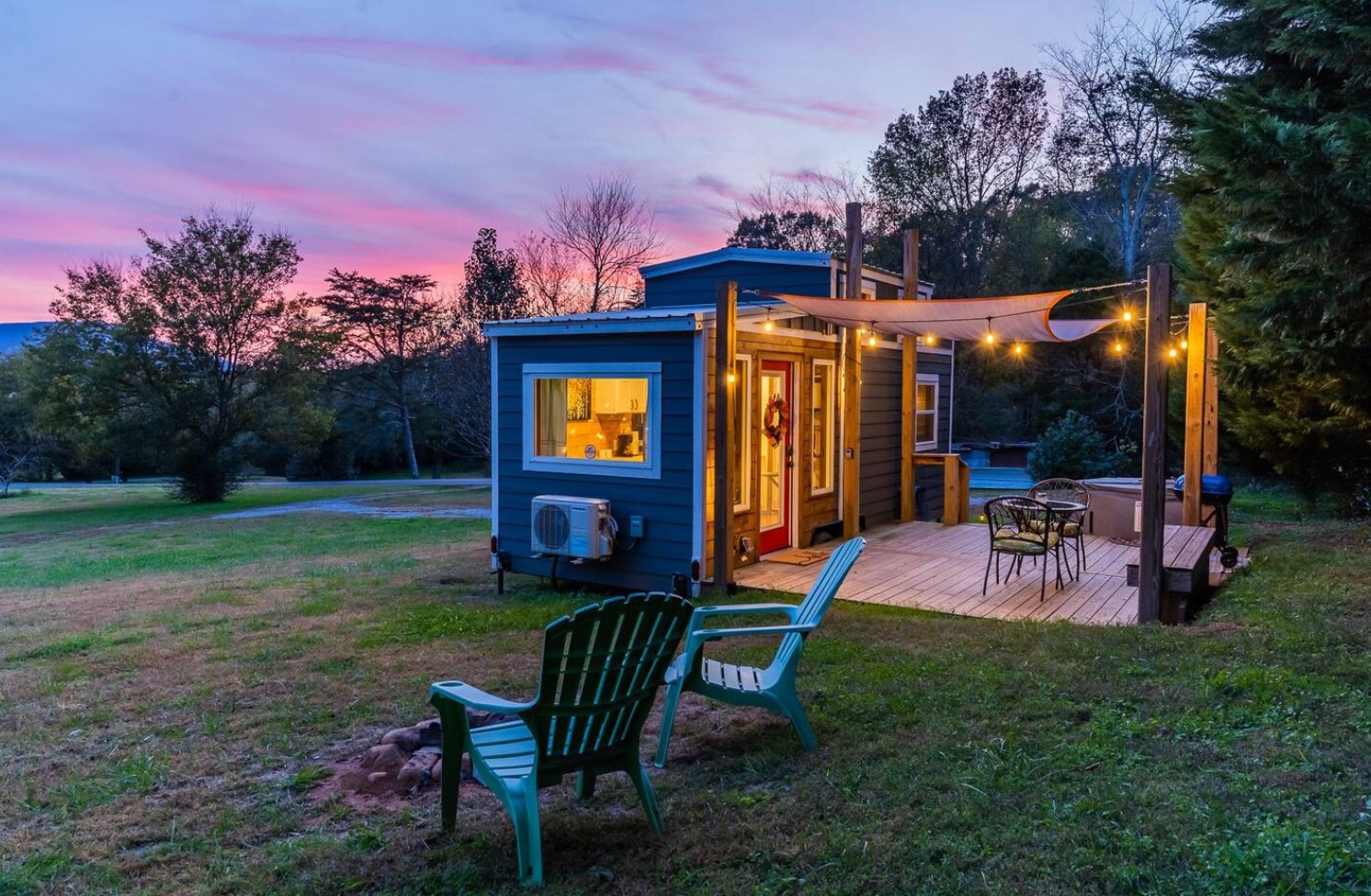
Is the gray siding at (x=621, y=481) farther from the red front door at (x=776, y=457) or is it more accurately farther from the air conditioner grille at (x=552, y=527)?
the red front door at (x=776, y=457)

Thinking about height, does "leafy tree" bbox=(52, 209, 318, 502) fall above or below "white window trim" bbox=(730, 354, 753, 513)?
above

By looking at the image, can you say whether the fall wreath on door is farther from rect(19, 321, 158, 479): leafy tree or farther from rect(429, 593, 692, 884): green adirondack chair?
rect(19, 321, 158, 479): leafy tree

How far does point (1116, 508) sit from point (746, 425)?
14.2 ft

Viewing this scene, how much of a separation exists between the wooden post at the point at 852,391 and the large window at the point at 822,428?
0.19 meters

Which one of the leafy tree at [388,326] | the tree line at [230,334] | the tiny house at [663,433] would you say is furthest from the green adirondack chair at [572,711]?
the leafy tree at [388,326]

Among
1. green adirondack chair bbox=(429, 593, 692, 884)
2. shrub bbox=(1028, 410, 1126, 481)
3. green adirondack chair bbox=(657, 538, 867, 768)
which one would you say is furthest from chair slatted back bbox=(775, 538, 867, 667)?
shrub bbox=(1028, 410, 1126, 481)

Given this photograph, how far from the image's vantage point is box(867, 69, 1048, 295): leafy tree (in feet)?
74.7

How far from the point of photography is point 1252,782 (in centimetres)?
279

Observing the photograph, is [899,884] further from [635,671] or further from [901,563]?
[901,563]

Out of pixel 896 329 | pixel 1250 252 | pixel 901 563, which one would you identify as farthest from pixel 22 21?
pixel 1250 252

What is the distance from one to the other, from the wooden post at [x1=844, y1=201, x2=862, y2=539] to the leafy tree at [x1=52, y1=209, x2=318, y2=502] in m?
17.2

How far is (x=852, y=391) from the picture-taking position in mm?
8773

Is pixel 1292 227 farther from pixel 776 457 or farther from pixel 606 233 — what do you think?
pixel 606 233

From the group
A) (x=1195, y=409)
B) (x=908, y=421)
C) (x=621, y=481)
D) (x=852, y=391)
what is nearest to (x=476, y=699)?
(x=621, y=481)
